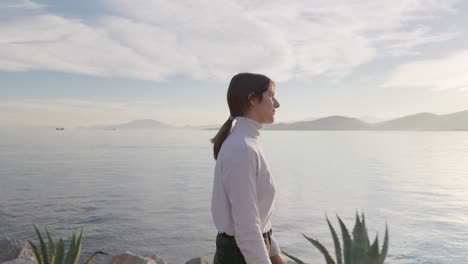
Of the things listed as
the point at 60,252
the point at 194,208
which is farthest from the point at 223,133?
the point at 194,208

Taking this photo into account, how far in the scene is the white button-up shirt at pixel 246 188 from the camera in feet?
8.50

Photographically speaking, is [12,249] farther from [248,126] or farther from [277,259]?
[248,126]

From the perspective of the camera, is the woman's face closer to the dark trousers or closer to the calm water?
the dark trousers

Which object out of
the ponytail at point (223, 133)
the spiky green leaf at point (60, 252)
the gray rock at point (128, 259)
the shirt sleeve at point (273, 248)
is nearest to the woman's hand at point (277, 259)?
the shirt sleeve at point (273, 248)

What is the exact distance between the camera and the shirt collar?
9.14 feet

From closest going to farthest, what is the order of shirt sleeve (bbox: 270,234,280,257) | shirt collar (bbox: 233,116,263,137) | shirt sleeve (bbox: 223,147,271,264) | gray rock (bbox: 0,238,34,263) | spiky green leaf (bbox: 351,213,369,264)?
shirt sleeve (bbox: 223,147,271,264) < shirt collar (bbox: 233,116,263,137) < spiky green leaf (bbox: 351,213,369,264) < shirt sleeve (bbox: 270,234,280,257) < gray rock (bbox: 0,238,34,263)

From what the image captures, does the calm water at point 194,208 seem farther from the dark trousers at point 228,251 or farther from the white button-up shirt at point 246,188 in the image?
the white button-up shirt at point 246,188

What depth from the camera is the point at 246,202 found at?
2.60m

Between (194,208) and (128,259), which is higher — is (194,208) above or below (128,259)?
below

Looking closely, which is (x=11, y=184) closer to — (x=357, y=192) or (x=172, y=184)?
(x=172, y=184)

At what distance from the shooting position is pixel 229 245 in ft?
9.34

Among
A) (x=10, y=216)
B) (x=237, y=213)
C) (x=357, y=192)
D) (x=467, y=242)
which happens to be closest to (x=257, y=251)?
(x=237, y=213)

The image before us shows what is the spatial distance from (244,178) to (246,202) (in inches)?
5.6

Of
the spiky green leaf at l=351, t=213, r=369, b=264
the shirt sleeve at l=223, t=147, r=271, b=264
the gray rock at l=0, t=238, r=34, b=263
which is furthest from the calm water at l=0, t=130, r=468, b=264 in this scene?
the shirt sleeve at l=223, t=147, r=271, b=264
